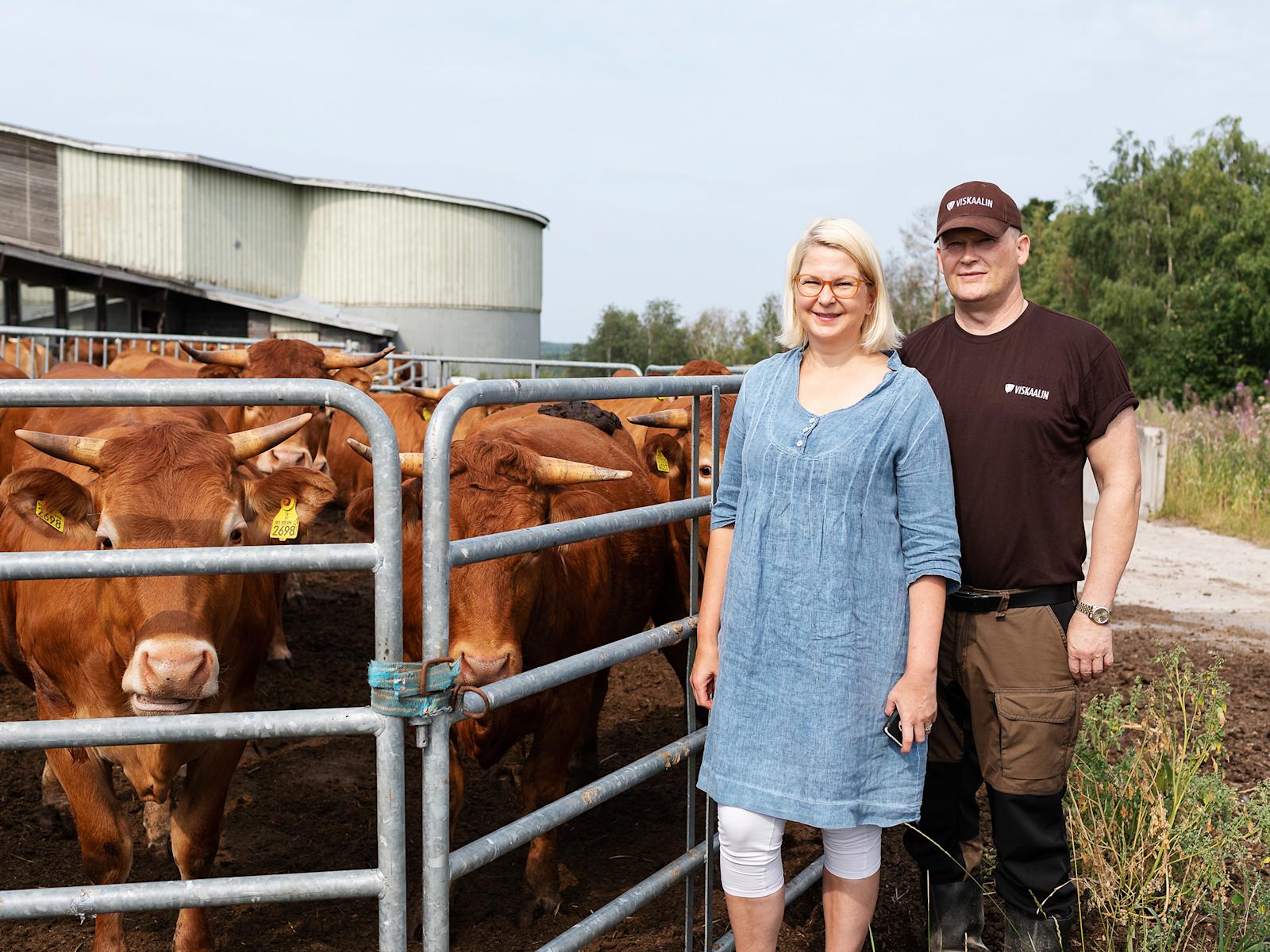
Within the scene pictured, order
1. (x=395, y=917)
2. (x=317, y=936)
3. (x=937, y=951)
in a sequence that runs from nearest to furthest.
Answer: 1. (x=395, y=917)
2. (x=937, y=951)
3. (x=317, y=936)

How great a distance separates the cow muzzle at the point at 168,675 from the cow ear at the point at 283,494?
65cm

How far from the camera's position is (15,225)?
96.2ft

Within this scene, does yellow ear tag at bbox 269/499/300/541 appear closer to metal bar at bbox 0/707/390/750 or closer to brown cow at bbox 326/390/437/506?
metal bar at bbox 0/707/390/750

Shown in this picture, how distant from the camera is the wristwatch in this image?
9.79ft

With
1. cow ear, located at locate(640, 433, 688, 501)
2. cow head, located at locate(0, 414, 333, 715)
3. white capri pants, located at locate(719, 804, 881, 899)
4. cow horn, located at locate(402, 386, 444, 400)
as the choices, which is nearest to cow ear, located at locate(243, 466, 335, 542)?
cow head, located at locate(0, 414, 333, 715)

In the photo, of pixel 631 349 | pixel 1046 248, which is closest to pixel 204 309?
pixel 631 349

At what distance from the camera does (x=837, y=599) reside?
2.59 meters

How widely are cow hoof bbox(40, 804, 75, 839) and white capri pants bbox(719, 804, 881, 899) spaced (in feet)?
11.1

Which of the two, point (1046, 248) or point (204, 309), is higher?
point (1046, 248)

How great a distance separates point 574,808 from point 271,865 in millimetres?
2355

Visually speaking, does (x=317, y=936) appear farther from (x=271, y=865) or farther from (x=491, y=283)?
(x=491, y=283)

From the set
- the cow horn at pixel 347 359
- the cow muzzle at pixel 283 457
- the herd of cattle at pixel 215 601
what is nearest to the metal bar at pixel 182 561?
the herd of cattle at pixel 215 601

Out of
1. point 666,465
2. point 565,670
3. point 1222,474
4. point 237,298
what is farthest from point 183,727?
point 237,298

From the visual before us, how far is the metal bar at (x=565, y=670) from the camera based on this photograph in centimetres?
242
